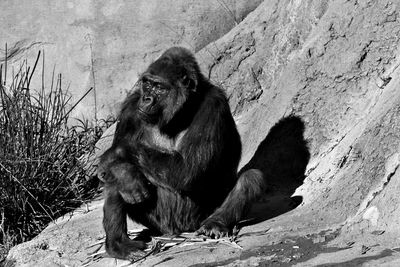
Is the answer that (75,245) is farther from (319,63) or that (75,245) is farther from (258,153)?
(319,63)

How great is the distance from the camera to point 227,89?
938cm

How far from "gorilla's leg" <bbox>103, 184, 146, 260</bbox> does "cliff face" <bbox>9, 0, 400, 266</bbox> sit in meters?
0.28

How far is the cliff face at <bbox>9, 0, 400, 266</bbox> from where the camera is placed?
6.23m

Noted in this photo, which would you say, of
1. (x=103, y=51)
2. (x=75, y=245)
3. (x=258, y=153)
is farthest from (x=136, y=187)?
(x=103, y=51)

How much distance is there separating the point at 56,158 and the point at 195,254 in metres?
2.94

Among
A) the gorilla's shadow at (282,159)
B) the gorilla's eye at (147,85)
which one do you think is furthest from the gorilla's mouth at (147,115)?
the gorilla's shadow at (282,159)

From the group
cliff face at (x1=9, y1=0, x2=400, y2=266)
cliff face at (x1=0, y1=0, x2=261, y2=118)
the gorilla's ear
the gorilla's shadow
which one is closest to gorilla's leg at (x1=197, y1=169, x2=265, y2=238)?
cliff face at (x1=9, y1=0, x2=400, y2=266)

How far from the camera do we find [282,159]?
26.8ft

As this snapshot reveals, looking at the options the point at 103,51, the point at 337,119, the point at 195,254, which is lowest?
the point at 195,254

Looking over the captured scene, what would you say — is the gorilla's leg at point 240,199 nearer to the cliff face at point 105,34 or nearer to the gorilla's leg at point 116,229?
the gorilla's leg at point 116,229

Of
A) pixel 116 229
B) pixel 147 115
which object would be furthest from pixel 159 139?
pixel 116 229

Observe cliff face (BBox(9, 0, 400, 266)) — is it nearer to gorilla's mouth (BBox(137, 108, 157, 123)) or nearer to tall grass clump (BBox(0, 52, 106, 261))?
tall grass clump (BBox(0, 52, 106, 261))

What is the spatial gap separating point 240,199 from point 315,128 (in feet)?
4.71

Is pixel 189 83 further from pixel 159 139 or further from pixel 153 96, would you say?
pixel 159 139
